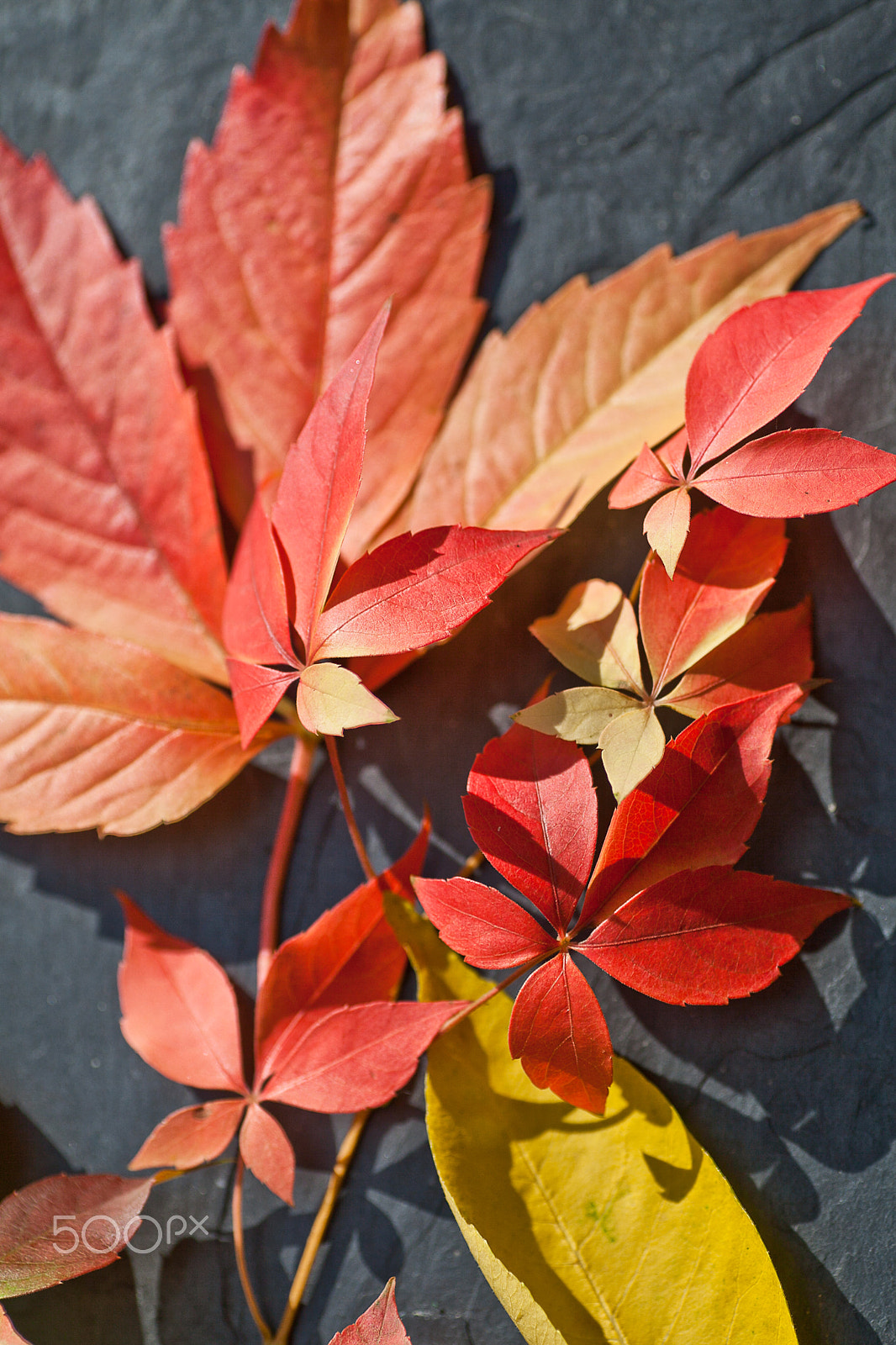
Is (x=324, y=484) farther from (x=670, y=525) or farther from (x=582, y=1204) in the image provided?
(x=582, y=1204)

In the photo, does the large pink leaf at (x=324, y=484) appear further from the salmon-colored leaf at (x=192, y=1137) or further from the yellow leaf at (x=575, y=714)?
the salmon-colored leaf at (x=192, y=1137)

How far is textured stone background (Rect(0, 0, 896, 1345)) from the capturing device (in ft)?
1.48

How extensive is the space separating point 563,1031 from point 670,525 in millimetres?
231

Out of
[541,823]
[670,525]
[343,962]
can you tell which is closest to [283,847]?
[343,962]

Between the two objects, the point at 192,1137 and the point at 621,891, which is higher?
the point at 621,891

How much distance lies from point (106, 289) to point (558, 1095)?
54 cm

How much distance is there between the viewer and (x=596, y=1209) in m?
0.44

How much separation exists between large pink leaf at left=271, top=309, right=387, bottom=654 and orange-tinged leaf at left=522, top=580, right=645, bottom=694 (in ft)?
0.38

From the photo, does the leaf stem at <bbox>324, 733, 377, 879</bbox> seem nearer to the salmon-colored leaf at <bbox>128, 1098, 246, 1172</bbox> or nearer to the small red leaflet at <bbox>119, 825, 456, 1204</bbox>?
the small red leaflet at <bbox>119, 825, 456, 1204</bbox>

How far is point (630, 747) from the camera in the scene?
0.39m

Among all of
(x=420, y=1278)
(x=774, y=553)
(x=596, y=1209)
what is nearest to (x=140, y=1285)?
(x=420, y=1278)

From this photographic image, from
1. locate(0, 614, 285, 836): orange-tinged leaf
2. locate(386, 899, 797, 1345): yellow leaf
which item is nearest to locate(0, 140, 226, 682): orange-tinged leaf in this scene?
locate(0, 614, 285, 836): orange-tinged leaf

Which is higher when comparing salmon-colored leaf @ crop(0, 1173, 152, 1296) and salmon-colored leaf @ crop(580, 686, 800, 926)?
salmon-colored leaf @ crop(580, 686, 800, 926)

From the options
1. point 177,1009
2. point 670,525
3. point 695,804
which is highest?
point 670,525
